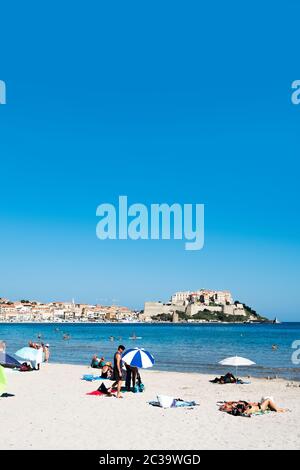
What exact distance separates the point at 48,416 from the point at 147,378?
38.8 ft

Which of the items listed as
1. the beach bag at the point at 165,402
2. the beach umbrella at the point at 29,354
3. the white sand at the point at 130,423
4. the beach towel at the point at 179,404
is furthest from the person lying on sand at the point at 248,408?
the beach umbrella at the point at 29,354

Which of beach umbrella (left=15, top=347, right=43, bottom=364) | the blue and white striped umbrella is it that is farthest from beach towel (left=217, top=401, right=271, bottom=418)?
beach umbrella (left=15, top=347, right=43, bottom=364)

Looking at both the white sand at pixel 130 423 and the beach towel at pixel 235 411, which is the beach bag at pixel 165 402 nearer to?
the white sand at pixel 130 423

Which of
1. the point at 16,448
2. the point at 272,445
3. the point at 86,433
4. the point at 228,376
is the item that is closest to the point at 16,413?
the point at 86,433

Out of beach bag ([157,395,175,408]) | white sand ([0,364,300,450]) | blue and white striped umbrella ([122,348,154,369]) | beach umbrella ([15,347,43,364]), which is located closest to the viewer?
white sand ([0,364,300,450])

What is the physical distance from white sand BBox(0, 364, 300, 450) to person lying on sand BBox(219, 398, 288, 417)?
0.88 ft

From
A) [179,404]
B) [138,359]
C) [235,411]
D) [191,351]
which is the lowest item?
[191,351]

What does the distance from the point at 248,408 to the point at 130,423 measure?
3.22 m

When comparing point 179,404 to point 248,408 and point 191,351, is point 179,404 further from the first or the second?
point 191,351

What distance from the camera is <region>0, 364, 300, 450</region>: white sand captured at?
9930 millimetres

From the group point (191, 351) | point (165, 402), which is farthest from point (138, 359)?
point (191, 351)

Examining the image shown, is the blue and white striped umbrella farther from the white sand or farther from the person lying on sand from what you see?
the person lying on sand

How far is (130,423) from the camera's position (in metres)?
11.9
